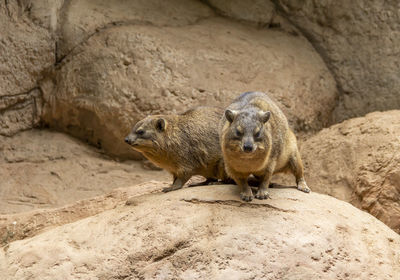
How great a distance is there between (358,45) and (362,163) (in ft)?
8.78

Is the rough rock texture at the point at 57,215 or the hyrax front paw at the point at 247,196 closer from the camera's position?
the hyrax front paw at the point at 247,196

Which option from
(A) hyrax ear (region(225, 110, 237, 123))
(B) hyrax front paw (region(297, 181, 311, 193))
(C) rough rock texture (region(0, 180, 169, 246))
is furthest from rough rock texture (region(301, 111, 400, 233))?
(A) hyrax ear (region(225, 110, 237, 123))

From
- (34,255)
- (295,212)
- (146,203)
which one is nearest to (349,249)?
(295,212)

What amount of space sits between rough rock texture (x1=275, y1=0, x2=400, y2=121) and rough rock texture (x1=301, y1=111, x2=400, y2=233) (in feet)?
2.85

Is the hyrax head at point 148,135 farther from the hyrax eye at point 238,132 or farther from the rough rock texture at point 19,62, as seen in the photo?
the rough rock texture at point 19,62

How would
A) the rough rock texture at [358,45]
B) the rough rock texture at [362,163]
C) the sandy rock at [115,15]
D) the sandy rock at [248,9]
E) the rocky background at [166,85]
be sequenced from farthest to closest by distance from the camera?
the sandy rock at [248,9] < the rough rock texture at [358,45] < the sandy rock at [115,15] < the rocky background at [166,85] < the rough rock texture at [362,163]

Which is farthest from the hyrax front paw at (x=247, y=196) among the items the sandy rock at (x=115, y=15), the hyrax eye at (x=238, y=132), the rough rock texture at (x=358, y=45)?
the sandy rock at (x=115, y=15)

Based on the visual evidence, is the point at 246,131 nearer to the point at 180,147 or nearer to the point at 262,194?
the point at 262,194

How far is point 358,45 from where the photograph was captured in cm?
1009

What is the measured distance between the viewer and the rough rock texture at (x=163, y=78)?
9.48 metres

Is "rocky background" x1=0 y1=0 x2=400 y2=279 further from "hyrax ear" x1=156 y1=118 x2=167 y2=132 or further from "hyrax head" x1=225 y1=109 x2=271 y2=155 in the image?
"hyrax head" x1=225 y1=109 x2=271 y2=155

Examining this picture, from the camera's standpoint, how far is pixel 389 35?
391 inches

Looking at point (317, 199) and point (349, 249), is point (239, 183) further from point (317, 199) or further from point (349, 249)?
point (349, 249)

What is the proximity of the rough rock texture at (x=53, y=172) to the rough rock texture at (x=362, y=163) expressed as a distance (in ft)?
7.70
